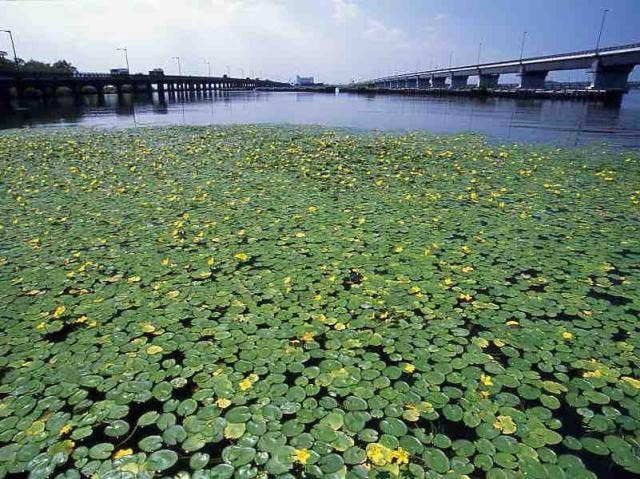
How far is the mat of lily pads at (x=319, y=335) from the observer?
7.57 feet

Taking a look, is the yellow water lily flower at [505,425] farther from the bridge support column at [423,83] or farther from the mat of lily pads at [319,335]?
the bridge support column at [423,83]

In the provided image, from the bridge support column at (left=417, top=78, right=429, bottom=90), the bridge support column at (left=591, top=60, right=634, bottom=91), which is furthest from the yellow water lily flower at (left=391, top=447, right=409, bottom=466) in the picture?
the bridge support column at (left=417, top=78, right=429, bottom=90)

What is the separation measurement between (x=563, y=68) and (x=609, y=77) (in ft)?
39.5

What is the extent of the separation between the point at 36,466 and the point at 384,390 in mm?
2190

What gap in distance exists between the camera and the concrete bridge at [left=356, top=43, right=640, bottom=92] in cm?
4900

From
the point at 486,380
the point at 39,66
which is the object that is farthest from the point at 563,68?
the point at 39,66

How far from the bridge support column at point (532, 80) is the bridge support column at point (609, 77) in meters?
19.0

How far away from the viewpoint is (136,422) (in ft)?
8.31

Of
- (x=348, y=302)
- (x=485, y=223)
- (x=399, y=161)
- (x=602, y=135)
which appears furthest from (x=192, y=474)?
(x=602, y=135)

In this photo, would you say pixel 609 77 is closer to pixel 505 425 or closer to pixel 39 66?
pixel 505 425

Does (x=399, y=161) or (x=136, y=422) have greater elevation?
(x=399, y=161)

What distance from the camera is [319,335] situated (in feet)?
11.1

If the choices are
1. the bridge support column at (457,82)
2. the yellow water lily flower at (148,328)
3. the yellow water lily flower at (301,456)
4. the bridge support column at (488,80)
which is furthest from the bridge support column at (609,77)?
the yellow water lily flower at (301,456)

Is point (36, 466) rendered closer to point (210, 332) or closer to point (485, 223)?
point (210, 332)
